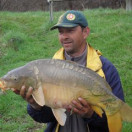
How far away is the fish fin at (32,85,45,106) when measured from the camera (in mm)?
2250

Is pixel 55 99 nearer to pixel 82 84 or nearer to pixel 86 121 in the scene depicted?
Answer: pixel 82 84

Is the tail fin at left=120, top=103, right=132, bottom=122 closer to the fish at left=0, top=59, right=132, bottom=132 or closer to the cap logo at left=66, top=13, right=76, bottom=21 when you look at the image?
the fish at left=0, top=59, right=132, bottom=132

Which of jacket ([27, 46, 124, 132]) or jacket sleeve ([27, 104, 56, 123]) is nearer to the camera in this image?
jacket ([27, 46, 124, 132])

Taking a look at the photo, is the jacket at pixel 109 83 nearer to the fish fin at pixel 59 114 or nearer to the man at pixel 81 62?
the man at pixel 81 62

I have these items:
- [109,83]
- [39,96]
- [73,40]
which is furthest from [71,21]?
[39,96]

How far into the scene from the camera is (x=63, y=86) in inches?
89.4

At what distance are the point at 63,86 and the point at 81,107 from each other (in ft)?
0.66

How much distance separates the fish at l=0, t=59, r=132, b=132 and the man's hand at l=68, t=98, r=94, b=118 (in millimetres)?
29

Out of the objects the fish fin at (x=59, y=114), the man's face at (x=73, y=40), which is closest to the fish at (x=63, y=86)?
the fish fin at (x=59, y=114)

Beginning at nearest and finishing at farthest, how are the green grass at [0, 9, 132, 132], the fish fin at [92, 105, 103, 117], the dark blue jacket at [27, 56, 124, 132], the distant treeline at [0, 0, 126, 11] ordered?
1. the fish fin at [92, 105, 103, 117]
2. the dark blue jacket at [27, 56, 124, 132]
3. the green grass at [0, 9, 132, 132]
4. the distant treeline at [0, 0, 126, 11]

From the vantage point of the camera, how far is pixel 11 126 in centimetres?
445

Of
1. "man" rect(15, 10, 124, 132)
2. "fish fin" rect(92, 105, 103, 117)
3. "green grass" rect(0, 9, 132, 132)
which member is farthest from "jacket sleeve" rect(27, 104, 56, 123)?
"green grass" rect(0, 9, 132, 132)

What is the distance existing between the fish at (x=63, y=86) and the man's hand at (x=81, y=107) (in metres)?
0.03

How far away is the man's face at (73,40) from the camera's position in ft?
8.37
